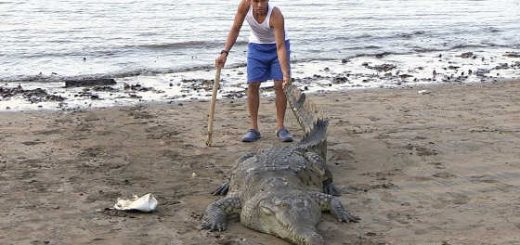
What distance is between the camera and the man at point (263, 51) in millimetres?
7191

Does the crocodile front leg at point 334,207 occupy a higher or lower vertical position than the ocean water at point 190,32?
lower

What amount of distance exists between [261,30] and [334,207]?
8.12ft

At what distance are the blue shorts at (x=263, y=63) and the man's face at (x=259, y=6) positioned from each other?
0.47 m

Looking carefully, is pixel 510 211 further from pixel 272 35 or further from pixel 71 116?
pixel 71 116

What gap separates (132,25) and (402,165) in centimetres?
1187

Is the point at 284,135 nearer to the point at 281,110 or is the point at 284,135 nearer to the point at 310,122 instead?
the point at 281,110

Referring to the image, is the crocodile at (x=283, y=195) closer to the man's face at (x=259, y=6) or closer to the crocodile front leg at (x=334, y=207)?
the crocodile front leg at (x=334, y=207)

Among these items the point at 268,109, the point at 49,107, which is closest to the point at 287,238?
the point at 268,109

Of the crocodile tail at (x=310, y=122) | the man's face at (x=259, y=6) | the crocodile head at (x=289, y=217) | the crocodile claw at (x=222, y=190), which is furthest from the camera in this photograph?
the man's face at (x=259, y=6)

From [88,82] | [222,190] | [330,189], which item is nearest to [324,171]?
[330,189]

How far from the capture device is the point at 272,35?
7.45 meters

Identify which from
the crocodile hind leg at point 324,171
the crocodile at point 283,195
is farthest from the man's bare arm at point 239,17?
the crocodile hind leg at point 324,171

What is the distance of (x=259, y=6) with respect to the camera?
281 inches

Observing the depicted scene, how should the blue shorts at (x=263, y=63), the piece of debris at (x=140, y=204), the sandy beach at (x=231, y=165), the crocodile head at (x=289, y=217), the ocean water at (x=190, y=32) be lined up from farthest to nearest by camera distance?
the ocean water at (x=190, y=32) < the blue shorts at (x=263, y=63) < the piece of debris at (x=140, y=204) < the sandy beach at (x=231, y=165) < the crocodile head at (x=289, y=217)
